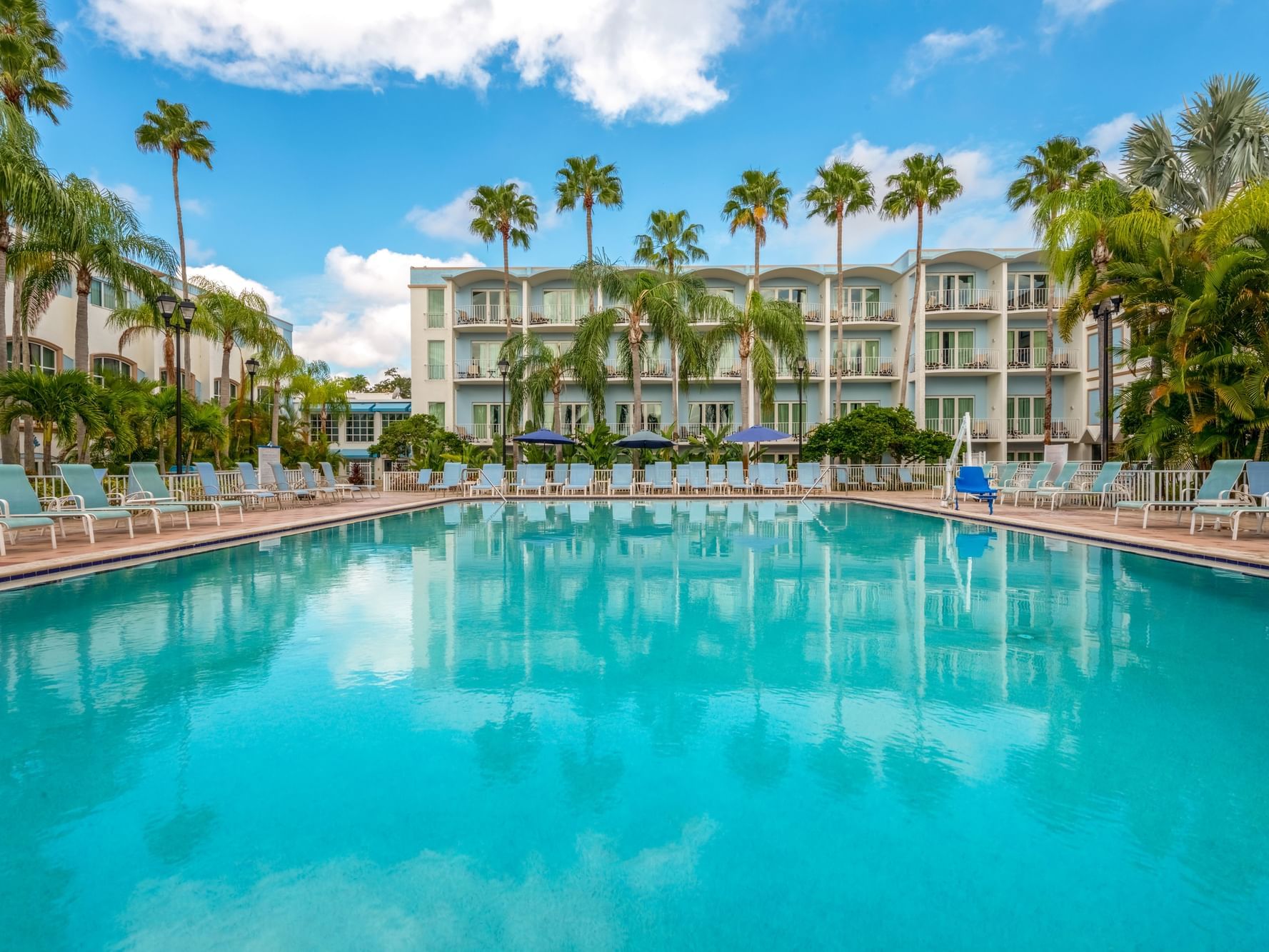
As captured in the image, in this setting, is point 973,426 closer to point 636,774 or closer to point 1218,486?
point 1218,486

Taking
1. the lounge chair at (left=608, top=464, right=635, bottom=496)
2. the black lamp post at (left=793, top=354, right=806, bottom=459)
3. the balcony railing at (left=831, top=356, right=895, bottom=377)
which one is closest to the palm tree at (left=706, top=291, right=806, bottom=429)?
the black lamp post at (left=793, top=354, right=806, bottom=459)

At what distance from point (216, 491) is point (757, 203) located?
22154 mm

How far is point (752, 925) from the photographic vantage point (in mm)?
2168

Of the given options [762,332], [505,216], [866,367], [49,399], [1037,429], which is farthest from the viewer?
[866,367]

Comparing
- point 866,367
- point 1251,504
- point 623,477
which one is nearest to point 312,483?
point 623,477

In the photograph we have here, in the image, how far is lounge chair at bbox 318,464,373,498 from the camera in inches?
785

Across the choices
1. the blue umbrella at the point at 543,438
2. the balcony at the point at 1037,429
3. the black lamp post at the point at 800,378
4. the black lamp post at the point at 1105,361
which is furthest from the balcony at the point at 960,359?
the blue umbrella at the point at 543,438

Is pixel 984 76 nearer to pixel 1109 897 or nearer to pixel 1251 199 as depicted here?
pixel 1251 199

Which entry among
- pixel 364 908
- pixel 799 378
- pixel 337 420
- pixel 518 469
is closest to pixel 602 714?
pixel 364 908

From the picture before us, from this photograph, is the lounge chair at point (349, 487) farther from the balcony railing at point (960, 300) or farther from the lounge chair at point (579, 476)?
the balcony railing at point (960, 300)

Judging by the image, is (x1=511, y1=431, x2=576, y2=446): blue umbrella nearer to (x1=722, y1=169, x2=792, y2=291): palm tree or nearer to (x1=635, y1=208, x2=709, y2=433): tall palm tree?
(x1=635, y1=208, x2=709, y2=433): tall palm tree

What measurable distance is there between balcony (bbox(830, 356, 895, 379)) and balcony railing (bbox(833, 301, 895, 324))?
69.8 inches

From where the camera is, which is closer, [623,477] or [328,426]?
[623,477]

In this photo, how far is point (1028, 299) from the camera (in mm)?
31422
